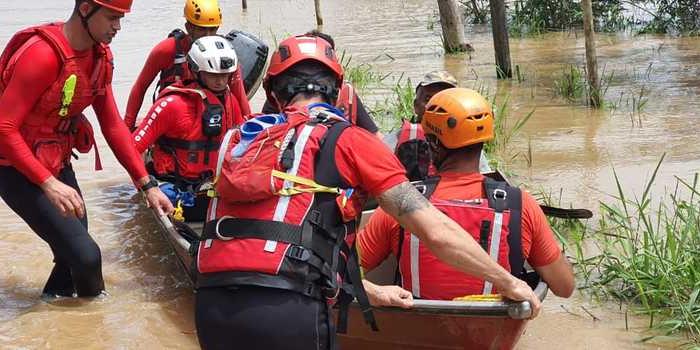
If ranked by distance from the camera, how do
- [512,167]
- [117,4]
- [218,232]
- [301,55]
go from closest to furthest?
[218,232], [301,55], [117,4], [512,167]

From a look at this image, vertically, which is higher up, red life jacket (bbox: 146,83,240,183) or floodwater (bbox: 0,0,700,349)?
red life jacket (bbox: 146,83,240,183)

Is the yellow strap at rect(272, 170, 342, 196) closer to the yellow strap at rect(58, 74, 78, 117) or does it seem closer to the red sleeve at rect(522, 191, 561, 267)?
the red sleeve at rect(522, 191, 561, 267)

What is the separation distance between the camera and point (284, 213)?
2.89 m

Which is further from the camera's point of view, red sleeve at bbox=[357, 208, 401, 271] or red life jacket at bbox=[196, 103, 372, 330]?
red sleeve at bbox=[357, 208, 401, 271]

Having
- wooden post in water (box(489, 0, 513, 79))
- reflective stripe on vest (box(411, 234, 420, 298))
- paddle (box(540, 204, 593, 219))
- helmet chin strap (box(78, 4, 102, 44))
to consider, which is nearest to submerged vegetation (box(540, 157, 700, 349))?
paddle (box(540, 204, 593, 219))

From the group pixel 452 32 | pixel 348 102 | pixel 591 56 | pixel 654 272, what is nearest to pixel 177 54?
pixel 348 102

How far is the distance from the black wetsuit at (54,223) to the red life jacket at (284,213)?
213 cm

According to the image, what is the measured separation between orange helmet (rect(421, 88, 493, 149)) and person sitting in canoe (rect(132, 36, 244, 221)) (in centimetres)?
228

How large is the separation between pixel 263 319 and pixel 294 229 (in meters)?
0.27

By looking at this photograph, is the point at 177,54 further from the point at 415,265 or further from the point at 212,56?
the point at 415,265

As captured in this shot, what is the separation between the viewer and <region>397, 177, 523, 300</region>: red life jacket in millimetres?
3920

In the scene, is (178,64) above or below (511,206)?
above

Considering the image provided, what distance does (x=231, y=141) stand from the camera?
10.3 ft

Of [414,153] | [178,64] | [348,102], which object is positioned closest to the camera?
[414,153]
